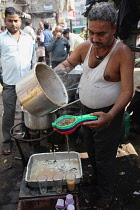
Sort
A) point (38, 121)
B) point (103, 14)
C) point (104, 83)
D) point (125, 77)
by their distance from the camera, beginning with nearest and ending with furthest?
1. point (103, 14)
2. point (125, 77)
3. point (104, 83)
4. point (38, 121)

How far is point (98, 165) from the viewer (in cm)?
A: 253

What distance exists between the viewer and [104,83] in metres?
2.13

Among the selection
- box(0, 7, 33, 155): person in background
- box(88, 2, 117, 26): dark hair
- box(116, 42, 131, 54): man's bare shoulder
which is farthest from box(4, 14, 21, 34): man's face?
box(116, 42, 131, 54): man's bare shoulder

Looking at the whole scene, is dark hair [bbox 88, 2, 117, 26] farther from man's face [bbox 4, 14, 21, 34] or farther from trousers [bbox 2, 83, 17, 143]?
trousers [bbox 2, 83, 17, 143]

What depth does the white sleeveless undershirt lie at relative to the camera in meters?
2.12

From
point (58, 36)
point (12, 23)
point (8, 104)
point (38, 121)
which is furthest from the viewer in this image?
point (58, 36)

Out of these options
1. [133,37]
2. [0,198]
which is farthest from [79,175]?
[133,37]

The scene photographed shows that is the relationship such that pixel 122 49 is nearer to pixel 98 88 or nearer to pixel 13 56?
pixel 98 88

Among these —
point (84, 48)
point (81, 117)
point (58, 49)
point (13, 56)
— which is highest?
point (84, 48)

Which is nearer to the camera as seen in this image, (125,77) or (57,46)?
(125,77)

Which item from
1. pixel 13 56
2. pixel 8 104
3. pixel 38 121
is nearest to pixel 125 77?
pixel 38 121

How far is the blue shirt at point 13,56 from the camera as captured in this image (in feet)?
11.5

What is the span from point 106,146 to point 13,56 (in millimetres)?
2396

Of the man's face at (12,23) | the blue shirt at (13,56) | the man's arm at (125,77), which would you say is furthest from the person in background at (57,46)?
the man's arm at (125,77)
